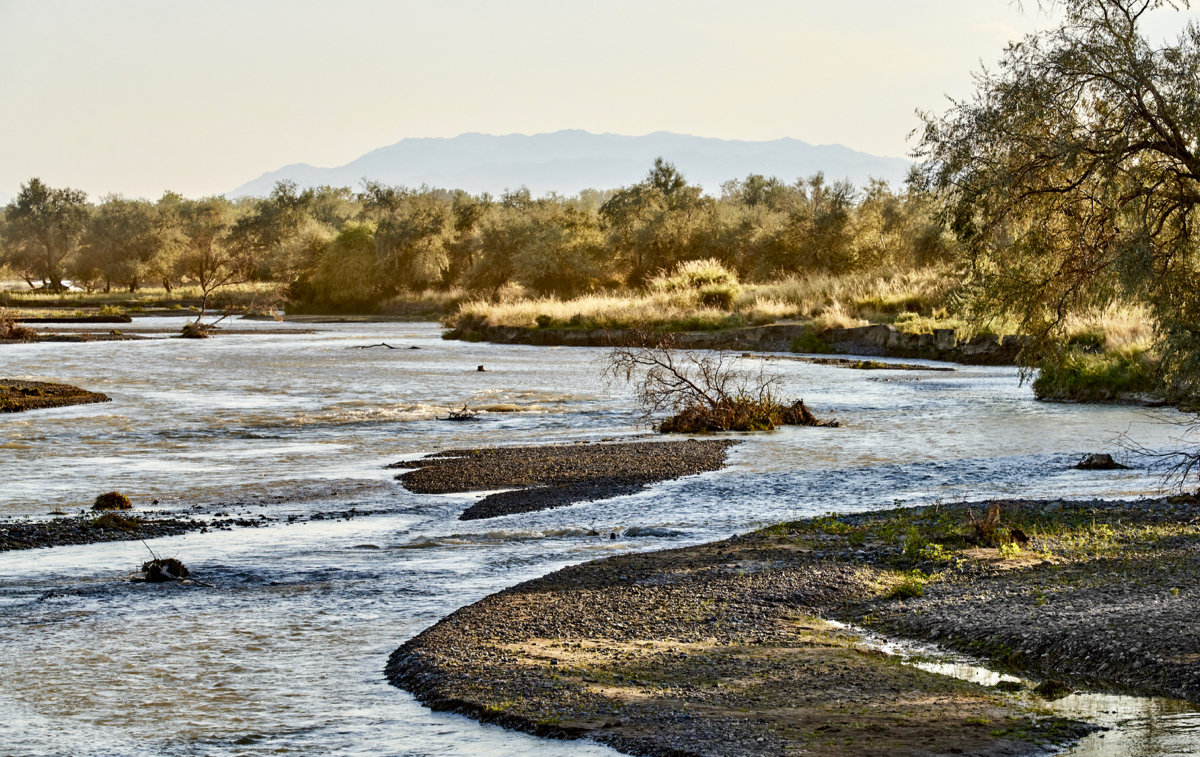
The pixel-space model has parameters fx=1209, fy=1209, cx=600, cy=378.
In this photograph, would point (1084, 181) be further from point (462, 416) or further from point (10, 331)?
point (10, 331)

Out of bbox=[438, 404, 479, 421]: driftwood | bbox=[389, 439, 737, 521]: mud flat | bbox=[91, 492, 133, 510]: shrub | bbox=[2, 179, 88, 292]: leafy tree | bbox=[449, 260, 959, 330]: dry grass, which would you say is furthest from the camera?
bbox=[2, 179, 88, 292]: leafy tree

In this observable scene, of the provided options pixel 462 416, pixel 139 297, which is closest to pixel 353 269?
pixel 139 297

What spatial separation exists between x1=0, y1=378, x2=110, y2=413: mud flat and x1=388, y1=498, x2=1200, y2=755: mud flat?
21.0 m

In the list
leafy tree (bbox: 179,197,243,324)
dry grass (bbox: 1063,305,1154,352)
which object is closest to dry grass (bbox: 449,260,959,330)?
dry grass (bbox: 1063,305,1154,352)

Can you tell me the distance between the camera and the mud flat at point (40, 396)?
27986 mm

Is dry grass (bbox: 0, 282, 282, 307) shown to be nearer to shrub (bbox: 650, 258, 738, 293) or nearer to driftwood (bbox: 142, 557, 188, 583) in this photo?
shrub (bbox: 650, 258, 738, 293)

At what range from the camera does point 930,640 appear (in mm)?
9188

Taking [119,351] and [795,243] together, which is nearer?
[119,351]

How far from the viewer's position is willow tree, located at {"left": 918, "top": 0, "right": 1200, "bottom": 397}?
52.6 ft

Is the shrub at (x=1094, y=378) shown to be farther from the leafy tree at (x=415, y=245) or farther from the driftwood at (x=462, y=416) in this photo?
the leafy tree at (x=415, y=245)

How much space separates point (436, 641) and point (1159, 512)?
28.3 ft

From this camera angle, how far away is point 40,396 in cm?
2925

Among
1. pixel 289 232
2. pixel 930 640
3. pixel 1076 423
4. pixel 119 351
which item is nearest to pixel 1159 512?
pixel 930 640

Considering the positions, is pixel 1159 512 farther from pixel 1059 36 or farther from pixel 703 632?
pixel 1059 36
